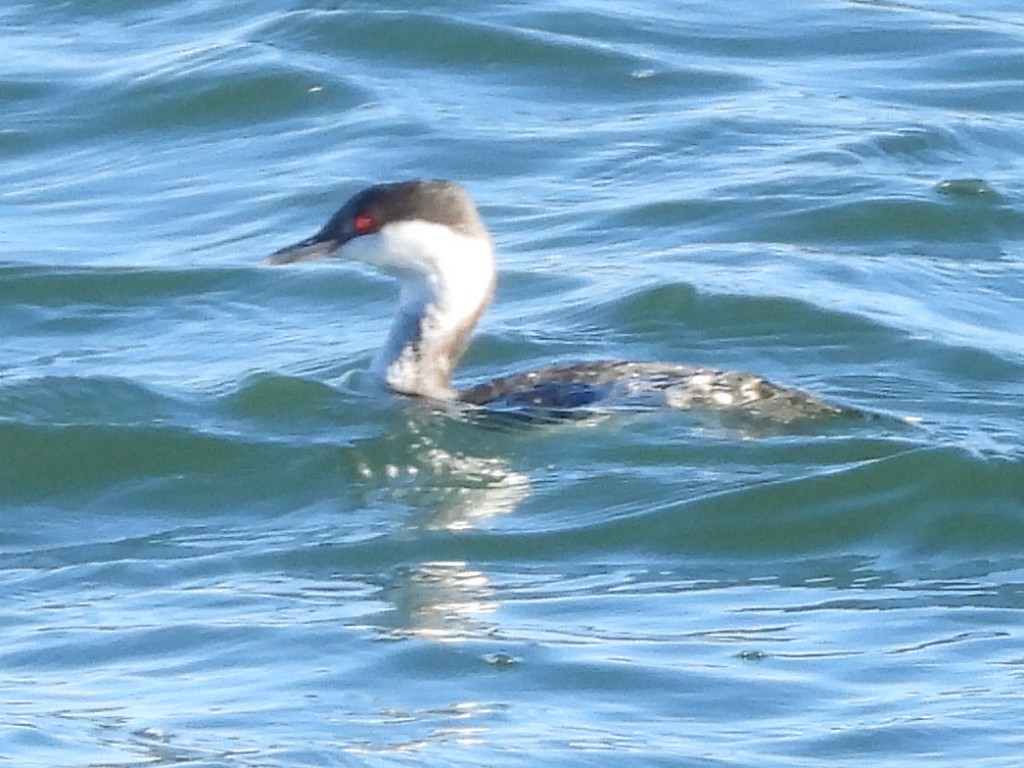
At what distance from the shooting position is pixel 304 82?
16703 mm

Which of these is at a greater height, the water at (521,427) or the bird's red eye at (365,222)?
the bird's red eye at (365,222)

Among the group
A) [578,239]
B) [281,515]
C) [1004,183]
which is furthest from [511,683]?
[1004,183]

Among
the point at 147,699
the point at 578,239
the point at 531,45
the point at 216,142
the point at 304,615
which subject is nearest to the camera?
the point at 147,699

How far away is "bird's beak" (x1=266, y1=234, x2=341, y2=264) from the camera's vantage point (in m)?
11.0

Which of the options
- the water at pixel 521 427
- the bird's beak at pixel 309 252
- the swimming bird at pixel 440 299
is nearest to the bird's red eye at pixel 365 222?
the swimming bird at pixel 440 299

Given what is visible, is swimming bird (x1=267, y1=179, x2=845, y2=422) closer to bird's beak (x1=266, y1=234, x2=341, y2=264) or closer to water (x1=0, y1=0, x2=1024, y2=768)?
bird's beak (x1=266, y1=234, x2=341, y2=264)

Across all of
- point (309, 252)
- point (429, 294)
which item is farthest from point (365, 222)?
point (429, 294)

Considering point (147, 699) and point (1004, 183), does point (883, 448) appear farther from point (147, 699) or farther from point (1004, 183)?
point (1004, 183)

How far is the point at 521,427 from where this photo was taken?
1033 centimetres

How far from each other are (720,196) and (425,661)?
6.68 m

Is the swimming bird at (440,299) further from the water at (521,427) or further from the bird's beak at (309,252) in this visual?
the water at (521,427)

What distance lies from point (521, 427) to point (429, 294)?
93 cm

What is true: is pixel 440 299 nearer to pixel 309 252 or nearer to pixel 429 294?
pixel 429 294

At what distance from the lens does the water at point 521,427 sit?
7707 mm
